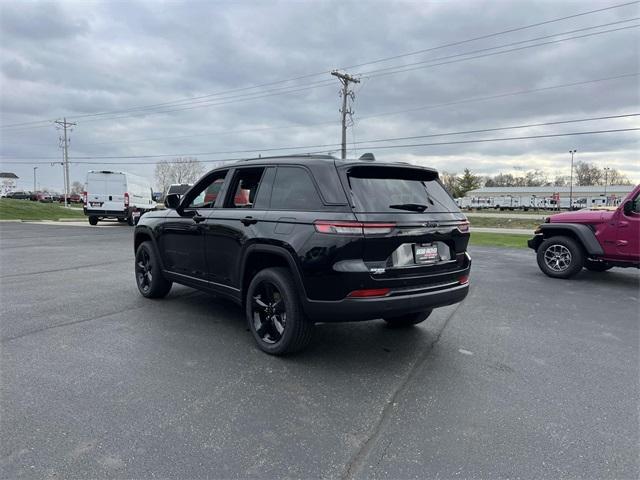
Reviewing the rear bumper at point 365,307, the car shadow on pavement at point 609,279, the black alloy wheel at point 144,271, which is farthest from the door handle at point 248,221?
the car shadow on pavement at point 609,279

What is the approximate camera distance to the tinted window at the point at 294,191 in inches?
150

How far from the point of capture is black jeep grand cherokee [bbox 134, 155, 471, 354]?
353cm

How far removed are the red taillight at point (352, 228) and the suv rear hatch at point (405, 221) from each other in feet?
0.04

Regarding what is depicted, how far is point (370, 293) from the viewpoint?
11.7ft

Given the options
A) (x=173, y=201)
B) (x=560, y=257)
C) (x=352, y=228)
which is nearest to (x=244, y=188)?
(x=173, y=201)

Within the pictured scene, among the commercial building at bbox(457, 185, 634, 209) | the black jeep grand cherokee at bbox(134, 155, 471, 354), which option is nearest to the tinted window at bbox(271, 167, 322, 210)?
the black jeep grand cherokee at bbox(134, 155, 471, 354)

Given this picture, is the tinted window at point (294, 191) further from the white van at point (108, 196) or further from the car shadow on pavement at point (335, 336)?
the white van at point (108, 196)

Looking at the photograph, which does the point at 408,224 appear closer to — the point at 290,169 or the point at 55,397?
A: the point at 290,169

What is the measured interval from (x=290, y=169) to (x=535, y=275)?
661 cm

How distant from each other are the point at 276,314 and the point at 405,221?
4.81 feet

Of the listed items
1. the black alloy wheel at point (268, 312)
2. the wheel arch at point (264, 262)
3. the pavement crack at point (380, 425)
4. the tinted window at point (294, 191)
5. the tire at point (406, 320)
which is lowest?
the pavement crack at point (380, 425)

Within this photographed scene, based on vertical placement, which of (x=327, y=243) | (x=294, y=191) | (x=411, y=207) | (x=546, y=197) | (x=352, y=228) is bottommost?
(x=327, y=243)

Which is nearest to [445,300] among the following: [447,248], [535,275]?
[447,248]

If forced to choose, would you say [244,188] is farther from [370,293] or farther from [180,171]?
[180,171]
